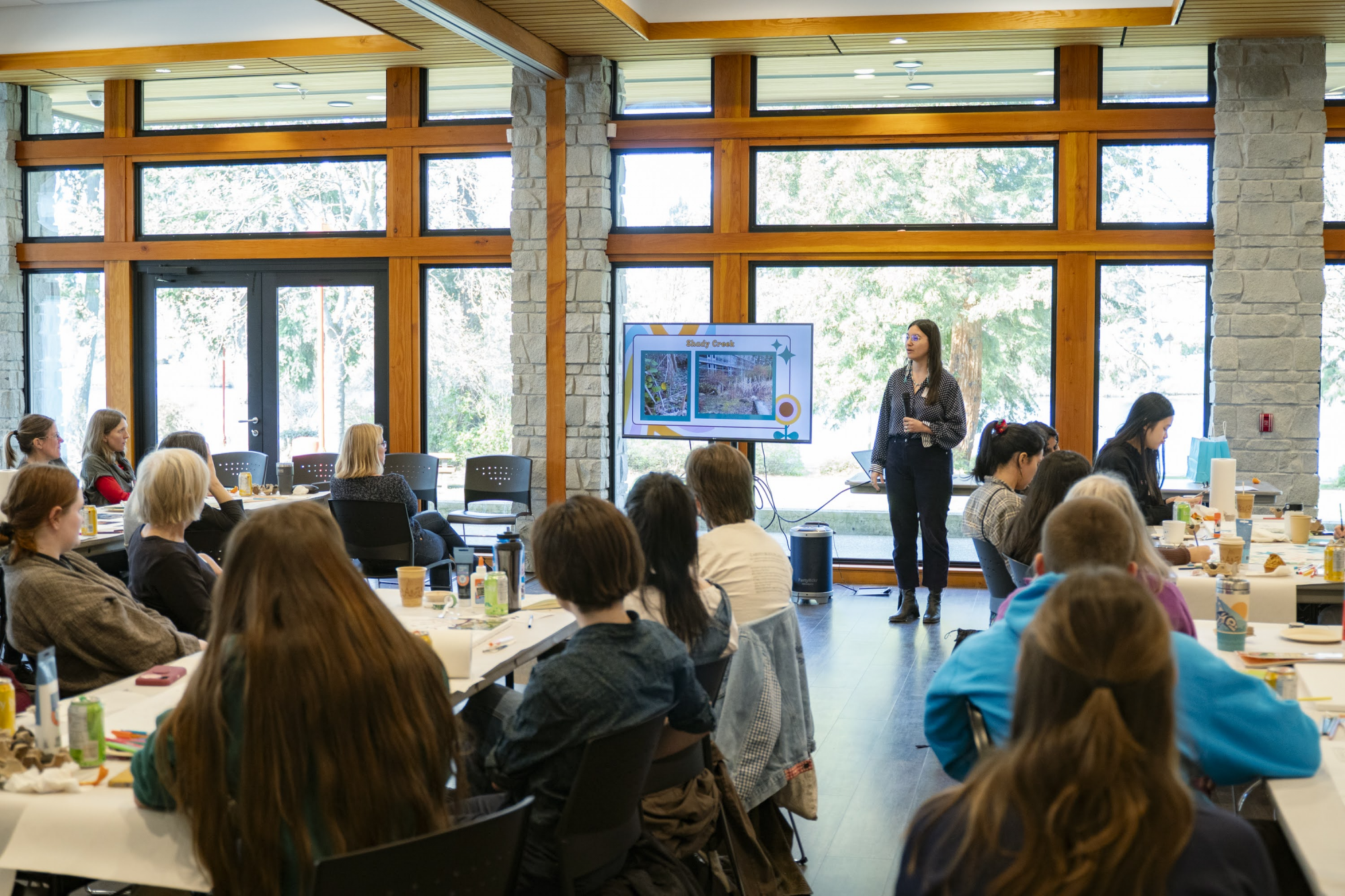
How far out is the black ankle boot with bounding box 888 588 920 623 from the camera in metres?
7.00

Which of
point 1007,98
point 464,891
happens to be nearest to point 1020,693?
point 464,891

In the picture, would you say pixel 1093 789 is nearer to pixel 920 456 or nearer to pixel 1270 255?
pixel 920 456

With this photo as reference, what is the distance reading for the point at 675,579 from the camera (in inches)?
118

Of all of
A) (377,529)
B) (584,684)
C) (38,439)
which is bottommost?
(377,529)

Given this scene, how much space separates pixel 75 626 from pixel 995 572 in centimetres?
315

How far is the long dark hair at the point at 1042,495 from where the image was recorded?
12.9 feet

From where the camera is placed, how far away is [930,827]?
4.50 feet

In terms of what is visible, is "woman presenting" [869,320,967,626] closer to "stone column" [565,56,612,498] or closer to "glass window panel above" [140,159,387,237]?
"stone column" [565,56,612,498]

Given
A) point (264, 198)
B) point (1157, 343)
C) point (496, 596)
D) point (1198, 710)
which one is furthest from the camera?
point (264, 198)

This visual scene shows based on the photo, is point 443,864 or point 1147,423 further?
point 1147,423

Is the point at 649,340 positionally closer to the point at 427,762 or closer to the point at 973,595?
the point at 973,595

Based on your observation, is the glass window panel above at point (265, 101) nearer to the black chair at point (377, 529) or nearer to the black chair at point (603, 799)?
the black chair at point (377, 529)

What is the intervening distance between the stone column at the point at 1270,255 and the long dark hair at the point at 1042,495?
4176mm

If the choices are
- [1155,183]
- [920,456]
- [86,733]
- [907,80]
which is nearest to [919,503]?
[920,456]
